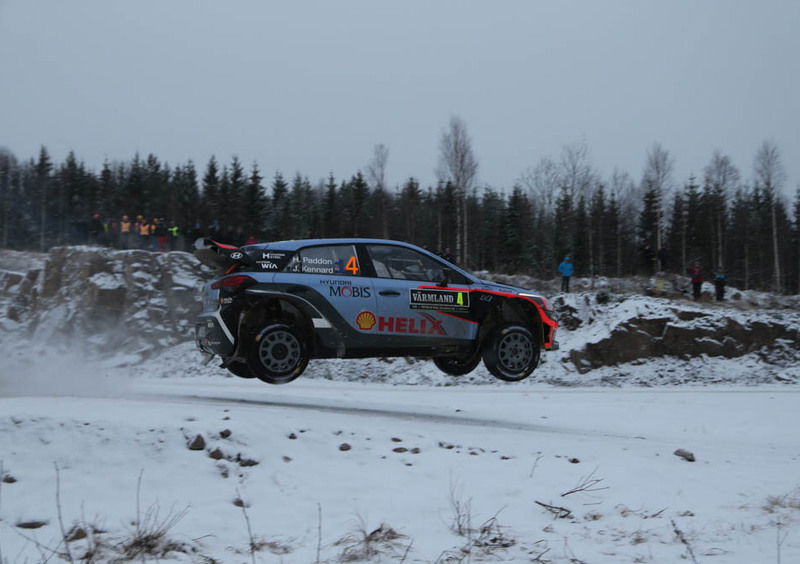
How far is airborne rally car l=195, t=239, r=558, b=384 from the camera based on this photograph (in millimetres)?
6043

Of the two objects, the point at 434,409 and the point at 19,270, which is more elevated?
the point at 19,270

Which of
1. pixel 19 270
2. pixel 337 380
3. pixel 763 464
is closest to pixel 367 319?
pixel 763 464

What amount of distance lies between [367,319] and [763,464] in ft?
17.2

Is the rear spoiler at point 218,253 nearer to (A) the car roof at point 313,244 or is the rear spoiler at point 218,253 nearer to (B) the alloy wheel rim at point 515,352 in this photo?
(A) the car roof at point 313,244

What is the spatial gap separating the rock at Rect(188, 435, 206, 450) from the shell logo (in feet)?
5.95

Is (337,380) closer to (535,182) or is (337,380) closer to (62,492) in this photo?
(62,492)

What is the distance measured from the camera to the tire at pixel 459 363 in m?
6.75

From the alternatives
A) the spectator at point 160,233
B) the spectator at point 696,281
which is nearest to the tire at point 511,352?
the spectator at point 696,281

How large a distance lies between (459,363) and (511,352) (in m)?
0.70

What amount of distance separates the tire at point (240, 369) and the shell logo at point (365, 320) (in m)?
1.33

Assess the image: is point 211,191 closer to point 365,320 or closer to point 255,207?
point 255,207

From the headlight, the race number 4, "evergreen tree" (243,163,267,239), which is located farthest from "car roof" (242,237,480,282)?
"evergreen tree" (243,163,267,239)

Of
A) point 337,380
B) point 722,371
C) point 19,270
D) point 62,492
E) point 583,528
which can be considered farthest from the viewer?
point 19,270

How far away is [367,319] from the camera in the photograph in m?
6.21
